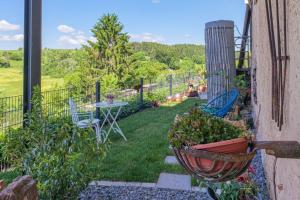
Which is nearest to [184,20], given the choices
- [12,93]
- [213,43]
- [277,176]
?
[213,43]

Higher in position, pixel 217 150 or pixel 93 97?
pixel 93 97

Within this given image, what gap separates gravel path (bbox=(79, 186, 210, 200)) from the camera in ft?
9.45

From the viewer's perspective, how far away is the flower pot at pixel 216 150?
3.31ft

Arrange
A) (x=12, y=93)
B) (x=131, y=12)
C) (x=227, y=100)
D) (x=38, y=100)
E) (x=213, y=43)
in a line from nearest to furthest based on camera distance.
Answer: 1. (x=38, y=100)
2. (x=12, y=93)
3. (x=227, y=100)
4. (x=213, y=43)
5. (x=131, y=12)

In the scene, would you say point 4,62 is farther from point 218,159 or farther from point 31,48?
point 218,159

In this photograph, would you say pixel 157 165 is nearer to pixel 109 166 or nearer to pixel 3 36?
pixel 109 166

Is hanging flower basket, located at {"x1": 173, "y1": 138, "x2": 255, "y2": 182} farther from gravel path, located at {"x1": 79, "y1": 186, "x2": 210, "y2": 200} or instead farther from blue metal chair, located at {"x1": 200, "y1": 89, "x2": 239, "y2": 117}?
blue metal chair, located at {"x1": 200, "y1": 89, "x2": 239, "y2": 117}

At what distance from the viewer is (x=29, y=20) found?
3.43 m

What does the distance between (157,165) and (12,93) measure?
2018mm

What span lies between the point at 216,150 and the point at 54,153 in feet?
5.29

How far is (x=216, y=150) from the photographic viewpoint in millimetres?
1017

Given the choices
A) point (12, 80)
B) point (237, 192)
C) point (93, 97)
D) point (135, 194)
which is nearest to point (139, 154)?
point (135, 194)

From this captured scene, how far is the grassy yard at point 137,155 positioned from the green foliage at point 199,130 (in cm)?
106

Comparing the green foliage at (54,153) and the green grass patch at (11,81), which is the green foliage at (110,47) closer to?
the green grass patch at (11,81)
